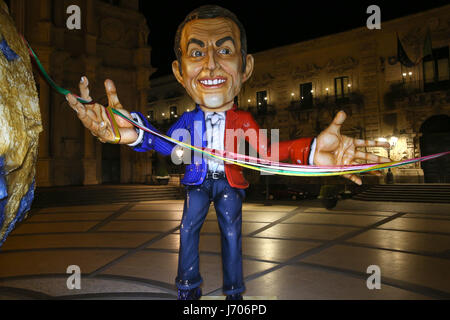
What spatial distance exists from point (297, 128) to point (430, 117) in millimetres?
7495

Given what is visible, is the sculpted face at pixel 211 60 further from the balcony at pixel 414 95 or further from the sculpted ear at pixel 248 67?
the balcony at pixel 414 95

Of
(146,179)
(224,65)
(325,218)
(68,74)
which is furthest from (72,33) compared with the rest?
(224,65)

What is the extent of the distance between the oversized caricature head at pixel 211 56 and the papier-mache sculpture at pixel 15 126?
4.64 ft

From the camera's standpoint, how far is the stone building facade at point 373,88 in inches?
683

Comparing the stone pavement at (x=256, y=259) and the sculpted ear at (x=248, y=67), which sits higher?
the sculpted ear at (x=248, y=67)

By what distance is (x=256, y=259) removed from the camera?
4.63 m

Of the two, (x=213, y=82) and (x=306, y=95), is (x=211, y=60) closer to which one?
(x=213, y=82)

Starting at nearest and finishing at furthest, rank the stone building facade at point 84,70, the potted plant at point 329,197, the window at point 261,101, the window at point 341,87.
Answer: the potted plant at point 329,197, the stone building facade at point 84,70, the window at point 341,87, the window at point 261,101

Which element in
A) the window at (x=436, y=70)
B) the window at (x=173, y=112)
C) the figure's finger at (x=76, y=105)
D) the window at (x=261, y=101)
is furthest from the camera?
the window at (x=173, y=112)

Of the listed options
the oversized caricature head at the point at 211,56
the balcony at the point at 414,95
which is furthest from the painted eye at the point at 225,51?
the balcony at the point at 414,95

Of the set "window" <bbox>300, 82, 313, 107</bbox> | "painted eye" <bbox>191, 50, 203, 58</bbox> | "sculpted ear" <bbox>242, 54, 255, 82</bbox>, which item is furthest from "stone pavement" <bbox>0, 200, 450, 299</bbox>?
"window" <bbox>300, 82, 313, 107</bbox>

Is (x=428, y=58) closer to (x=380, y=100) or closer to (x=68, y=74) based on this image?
(x=380, y=100)

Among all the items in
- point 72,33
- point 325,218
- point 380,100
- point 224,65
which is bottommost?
point 325,218
